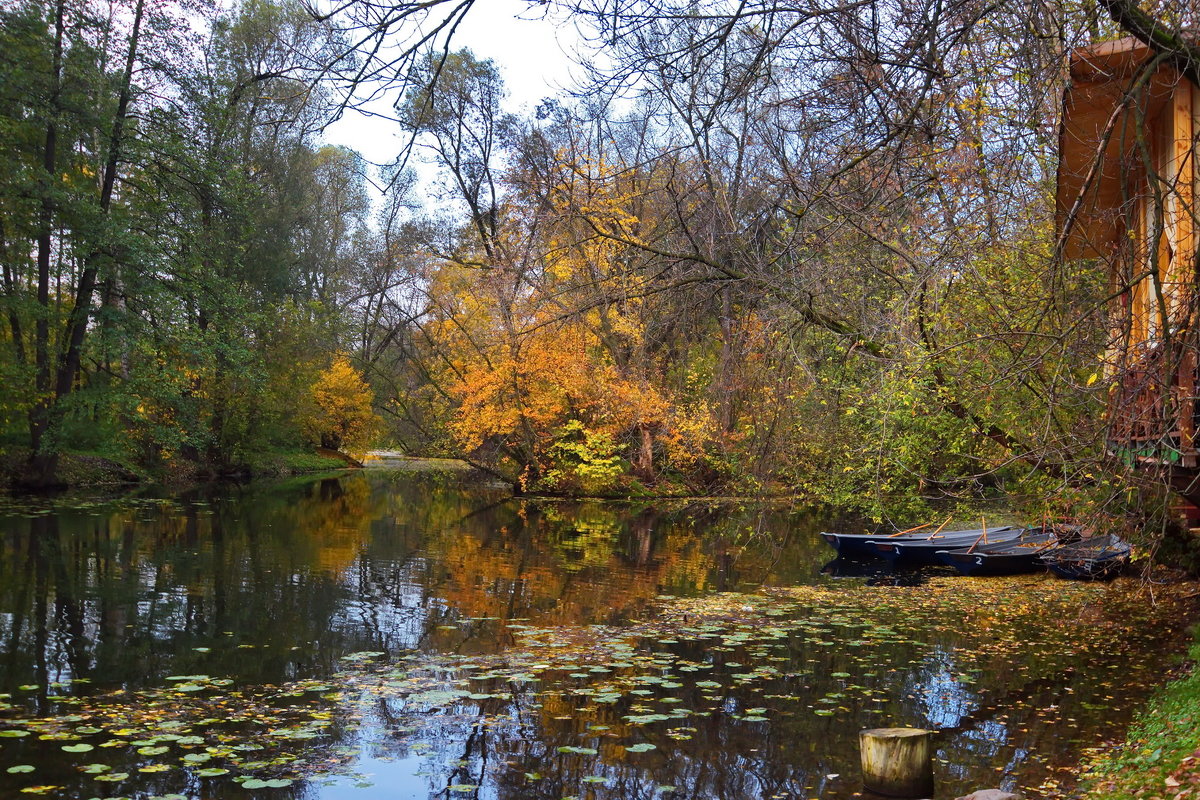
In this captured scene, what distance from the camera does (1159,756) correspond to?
6.14 metres

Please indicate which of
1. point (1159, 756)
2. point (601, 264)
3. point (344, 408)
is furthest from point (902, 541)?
point (344, 408)

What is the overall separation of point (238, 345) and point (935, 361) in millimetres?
22140

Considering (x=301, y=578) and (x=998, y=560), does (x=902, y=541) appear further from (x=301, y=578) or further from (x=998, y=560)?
(x=301, y=578)

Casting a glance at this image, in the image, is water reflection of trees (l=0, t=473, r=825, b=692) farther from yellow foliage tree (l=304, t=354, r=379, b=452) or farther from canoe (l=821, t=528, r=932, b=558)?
yellow foliage tree (l=304, t=354, r=379, b=452)

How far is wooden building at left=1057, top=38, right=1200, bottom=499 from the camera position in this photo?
5.67 metres

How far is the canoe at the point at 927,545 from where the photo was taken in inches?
763

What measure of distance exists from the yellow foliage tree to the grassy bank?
131ft

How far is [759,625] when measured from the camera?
12.8 metres

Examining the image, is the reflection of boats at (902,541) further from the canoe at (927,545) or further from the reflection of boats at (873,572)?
the reflection of boats at (873,572)

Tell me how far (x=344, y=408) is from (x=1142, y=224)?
133 ft

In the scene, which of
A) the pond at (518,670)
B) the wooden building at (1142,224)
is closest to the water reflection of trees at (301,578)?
the pond at (518,670)

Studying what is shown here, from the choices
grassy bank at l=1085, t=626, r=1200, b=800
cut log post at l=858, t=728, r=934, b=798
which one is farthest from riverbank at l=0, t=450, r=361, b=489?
grassy bank at l=1085, t=626, r=1200, b=800

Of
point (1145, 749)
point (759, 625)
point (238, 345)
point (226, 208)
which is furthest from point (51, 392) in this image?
point (1145, 749)

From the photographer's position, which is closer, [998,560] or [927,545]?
[998,560]
